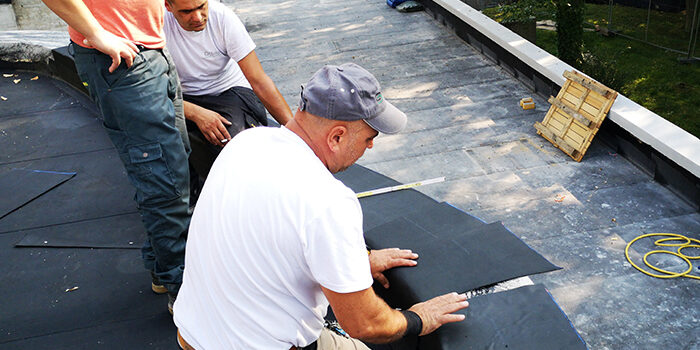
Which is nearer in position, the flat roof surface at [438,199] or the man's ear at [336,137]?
the man's ear at [336,137]

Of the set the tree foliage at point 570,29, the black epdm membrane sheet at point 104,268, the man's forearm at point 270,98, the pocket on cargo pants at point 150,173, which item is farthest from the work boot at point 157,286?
Answer: the tree foliage at point 570,29

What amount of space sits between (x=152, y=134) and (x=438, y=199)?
7.37ft

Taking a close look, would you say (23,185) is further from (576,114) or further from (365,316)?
(576,114)

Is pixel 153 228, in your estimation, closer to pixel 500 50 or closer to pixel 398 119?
pixel 398 119

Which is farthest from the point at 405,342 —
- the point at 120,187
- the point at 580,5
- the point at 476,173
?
the point at 580,5

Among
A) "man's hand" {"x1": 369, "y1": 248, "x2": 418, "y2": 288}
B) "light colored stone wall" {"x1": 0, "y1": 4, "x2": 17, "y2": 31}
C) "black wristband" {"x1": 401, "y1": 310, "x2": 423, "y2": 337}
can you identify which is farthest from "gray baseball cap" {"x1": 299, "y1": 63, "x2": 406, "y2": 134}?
"light colored stone wall" {"x1": 0, "y1": 4, "x2": 17, "y2": 31}

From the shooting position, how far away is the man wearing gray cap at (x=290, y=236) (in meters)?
1.61

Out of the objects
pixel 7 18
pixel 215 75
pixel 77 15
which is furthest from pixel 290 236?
pixel 7 18

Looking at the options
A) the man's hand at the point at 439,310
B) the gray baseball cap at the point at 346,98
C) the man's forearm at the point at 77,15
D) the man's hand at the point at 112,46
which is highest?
the gray baseball cap at the point at 346,98

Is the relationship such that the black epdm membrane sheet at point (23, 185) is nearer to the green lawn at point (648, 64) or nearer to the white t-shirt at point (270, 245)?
the white t-shirt at point (270, 245)

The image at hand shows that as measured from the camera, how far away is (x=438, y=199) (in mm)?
4270

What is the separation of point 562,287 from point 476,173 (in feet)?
4.48

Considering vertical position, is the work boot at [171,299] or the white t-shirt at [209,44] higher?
the white t-shirt at [209,44]

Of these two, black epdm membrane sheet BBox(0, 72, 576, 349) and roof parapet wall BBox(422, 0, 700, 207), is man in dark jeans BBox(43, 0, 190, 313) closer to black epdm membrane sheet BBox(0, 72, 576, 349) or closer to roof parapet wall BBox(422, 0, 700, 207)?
black epdm membrane sheet BBox(0, 72, 576, 349)
